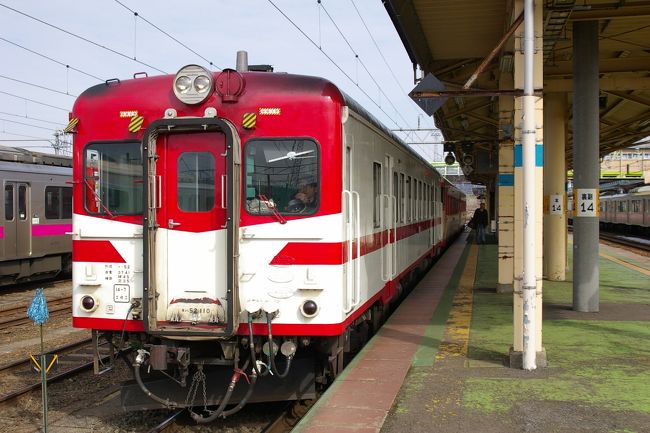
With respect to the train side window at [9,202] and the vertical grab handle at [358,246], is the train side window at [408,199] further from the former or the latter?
the train side window at [9,202]

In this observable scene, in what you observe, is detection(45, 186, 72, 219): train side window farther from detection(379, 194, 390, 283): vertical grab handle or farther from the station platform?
detection(379, 194, 390, 283): vertical grab handle

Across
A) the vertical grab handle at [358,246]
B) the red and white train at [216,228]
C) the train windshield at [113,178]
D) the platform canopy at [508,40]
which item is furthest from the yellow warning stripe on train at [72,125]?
the platform canopy at [508,40]

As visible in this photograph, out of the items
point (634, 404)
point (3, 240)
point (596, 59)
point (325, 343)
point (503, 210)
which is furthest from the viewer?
point (3, 240)

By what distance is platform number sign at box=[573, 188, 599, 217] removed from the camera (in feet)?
32.4

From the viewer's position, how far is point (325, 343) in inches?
238

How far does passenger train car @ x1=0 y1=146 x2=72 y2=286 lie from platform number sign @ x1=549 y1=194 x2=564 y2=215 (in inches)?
447

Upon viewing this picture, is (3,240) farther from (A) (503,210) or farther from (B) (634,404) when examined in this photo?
(B) (634,404)

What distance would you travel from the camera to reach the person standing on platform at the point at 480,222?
25.9 meters

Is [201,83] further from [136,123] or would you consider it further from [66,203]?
[66,203]

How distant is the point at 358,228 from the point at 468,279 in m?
8.83

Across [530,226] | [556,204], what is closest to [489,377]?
[530,226]

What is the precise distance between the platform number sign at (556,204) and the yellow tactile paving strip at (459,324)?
219cm

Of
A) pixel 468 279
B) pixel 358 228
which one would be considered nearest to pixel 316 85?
pixel 358 228

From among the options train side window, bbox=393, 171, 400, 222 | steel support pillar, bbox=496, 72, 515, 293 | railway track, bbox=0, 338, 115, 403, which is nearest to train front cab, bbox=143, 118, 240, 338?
railway track, bbox=0, 338, 115, 403
